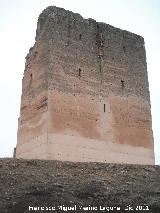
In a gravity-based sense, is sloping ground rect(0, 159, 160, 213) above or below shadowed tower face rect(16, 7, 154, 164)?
below

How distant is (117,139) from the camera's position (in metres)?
18.6

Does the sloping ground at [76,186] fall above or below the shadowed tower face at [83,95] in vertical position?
below

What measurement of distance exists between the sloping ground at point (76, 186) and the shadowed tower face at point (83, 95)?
4588mm

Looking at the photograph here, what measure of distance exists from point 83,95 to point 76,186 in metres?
8.63

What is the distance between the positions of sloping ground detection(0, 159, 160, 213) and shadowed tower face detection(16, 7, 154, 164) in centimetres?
459

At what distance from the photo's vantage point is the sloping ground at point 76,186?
8.45m

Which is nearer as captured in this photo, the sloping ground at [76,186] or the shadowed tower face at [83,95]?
the sloping ground at [76,186]

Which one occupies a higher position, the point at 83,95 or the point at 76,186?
the point at 83,95

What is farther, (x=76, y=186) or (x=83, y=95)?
(x=83, y=95)

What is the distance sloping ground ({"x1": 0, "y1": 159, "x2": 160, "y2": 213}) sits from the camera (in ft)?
27.7

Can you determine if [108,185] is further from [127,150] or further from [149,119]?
[149,119]

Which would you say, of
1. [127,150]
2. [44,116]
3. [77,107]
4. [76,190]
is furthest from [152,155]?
[76,190]

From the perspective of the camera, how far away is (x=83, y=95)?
715 inches

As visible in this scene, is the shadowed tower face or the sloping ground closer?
the sloping ground
